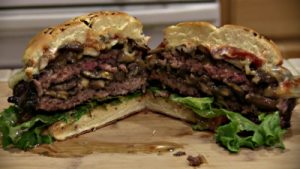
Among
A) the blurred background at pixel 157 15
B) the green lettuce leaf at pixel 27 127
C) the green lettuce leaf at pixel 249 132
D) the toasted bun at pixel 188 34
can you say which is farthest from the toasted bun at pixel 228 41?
the blurred background at pixel 157 15

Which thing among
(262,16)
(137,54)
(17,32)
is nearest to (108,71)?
(137,54)

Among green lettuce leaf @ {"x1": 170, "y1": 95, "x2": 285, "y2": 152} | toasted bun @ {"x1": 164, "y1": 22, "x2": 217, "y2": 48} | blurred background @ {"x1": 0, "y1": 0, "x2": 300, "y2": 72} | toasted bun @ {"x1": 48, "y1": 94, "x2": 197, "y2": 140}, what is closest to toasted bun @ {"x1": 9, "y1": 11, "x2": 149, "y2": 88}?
toasted bun @ {"x1": 164, "y1": 22, "x2": 217, "y2": 48}

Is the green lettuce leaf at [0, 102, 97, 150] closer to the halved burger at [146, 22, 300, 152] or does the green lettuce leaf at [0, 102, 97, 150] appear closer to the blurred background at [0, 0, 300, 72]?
the halved burger at [146, 22, 300, 152]

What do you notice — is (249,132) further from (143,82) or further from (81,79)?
(81,79)

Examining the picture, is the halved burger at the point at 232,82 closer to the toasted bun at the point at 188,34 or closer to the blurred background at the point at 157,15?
the toasted bun at the point at 188,34

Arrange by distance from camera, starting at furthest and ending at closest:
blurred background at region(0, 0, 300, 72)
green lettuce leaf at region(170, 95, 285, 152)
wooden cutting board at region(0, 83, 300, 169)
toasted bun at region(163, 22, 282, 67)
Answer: blurred background at region(0, 0, 300, 72), toasted bun at region(163, 22, 282, 67), green lettuce leaf at region(170, 95, 285, 152), wooden cutting board at region(0, 83, 300, 169)

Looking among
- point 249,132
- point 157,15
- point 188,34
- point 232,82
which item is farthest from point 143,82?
point 157,15
